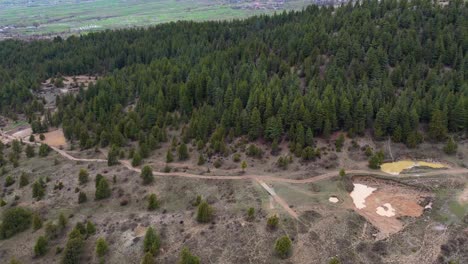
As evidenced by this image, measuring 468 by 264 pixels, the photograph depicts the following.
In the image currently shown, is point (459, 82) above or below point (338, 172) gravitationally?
above

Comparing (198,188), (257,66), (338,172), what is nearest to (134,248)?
(198,188)

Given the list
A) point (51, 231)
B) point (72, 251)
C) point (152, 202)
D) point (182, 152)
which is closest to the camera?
point (72, 251)

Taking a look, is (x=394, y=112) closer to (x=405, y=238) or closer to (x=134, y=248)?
(x=405, y=238)

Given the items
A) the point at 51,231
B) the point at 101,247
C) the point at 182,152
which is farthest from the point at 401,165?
the point at 51,231

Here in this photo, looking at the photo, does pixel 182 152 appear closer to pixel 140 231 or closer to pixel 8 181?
pixel 140 231

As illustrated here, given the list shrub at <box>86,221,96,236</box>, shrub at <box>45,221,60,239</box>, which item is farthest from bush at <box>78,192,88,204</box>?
shrub at <box>86,221,96,236</box>

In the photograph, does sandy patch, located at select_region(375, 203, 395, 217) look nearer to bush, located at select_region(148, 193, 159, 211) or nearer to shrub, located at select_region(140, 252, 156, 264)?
shrub, located at select_region(140, 252, 156, 264)
